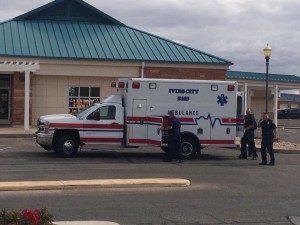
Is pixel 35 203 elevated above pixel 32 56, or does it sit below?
below

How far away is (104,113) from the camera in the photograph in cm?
1972

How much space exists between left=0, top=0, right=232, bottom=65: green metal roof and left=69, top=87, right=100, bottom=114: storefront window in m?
1.99

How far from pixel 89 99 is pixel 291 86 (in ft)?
60.1

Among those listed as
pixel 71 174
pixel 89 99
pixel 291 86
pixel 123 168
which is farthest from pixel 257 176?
pixel 291 86

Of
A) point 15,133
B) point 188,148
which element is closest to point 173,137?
point 188,148

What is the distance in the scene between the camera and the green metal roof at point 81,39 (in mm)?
32750

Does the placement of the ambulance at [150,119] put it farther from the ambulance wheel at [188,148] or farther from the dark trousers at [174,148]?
the dark trousers at [174,148]

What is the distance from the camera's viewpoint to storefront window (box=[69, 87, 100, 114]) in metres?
33.2

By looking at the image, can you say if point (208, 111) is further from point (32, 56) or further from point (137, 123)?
point (32, 56)

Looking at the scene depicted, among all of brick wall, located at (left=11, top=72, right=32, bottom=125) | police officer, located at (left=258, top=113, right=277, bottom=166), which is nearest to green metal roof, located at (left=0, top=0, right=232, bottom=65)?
brick wall, located at (left=11, top=72, right=32, bottom=125)

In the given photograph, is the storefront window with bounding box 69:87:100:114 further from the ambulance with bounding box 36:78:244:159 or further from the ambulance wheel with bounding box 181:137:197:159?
the ambulance wheel with bounding box 181:137:197:159

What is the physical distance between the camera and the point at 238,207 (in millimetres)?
11273

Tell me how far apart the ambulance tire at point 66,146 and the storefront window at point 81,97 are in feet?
45.1

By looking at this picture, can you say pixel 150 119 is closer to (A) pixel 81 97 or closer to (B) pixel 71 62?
(B) pixel 71 62
